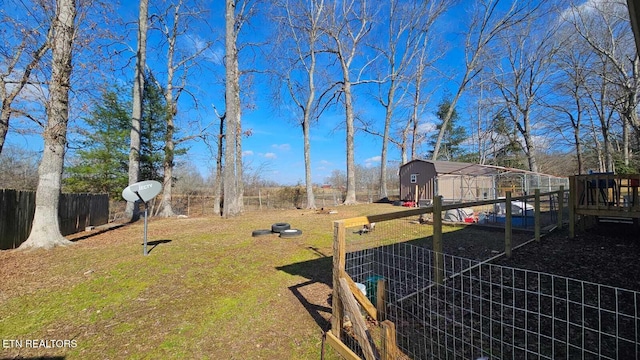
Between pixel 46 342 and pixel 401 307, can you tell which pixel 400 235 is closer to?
pixel 401 307

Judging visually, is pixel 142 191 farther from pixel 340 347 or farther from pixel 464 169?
pixel 464 169

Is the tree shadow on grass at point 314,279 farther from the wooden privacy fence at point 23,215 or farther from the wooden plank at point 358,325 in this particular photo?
the wooden privacy fence at point 23,215

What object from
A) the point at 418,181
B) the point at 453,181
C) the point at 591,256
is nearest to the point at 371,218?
the point at 591,256

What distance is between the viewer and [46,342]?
268cm

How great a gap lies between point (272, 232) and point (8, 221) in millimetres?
6080

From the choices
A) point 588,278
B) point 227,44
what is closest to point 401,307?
point 588,278

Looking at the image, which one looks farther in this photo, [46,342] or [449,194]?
[449,194]

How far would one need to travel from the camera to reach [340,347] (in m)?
2.39

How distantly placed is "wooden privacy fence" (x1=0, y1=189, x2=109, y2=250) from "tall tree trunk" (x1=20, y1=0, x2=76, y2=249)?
0.51m

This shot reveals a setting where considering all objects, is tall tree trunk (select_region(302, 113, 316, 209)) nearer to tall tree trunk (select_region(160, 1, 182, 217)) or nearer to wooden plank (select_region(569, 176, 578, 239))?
tall tree trunk (select_region(160, 1, 182, 217))

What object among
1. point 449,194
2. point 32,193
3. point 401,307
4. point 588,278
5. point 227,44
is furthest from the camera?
point 449,194

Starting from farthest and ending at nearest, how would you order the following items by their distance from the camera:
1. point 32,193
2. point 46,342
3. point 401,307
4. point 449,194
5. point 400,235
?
point 449,194, point 400,235, point 32,193, point 401,307, point 46,342

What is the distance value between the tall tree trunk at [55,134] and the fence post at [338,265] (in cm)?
709

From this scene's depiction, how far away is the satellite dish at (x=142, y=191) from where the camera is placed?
582cm
